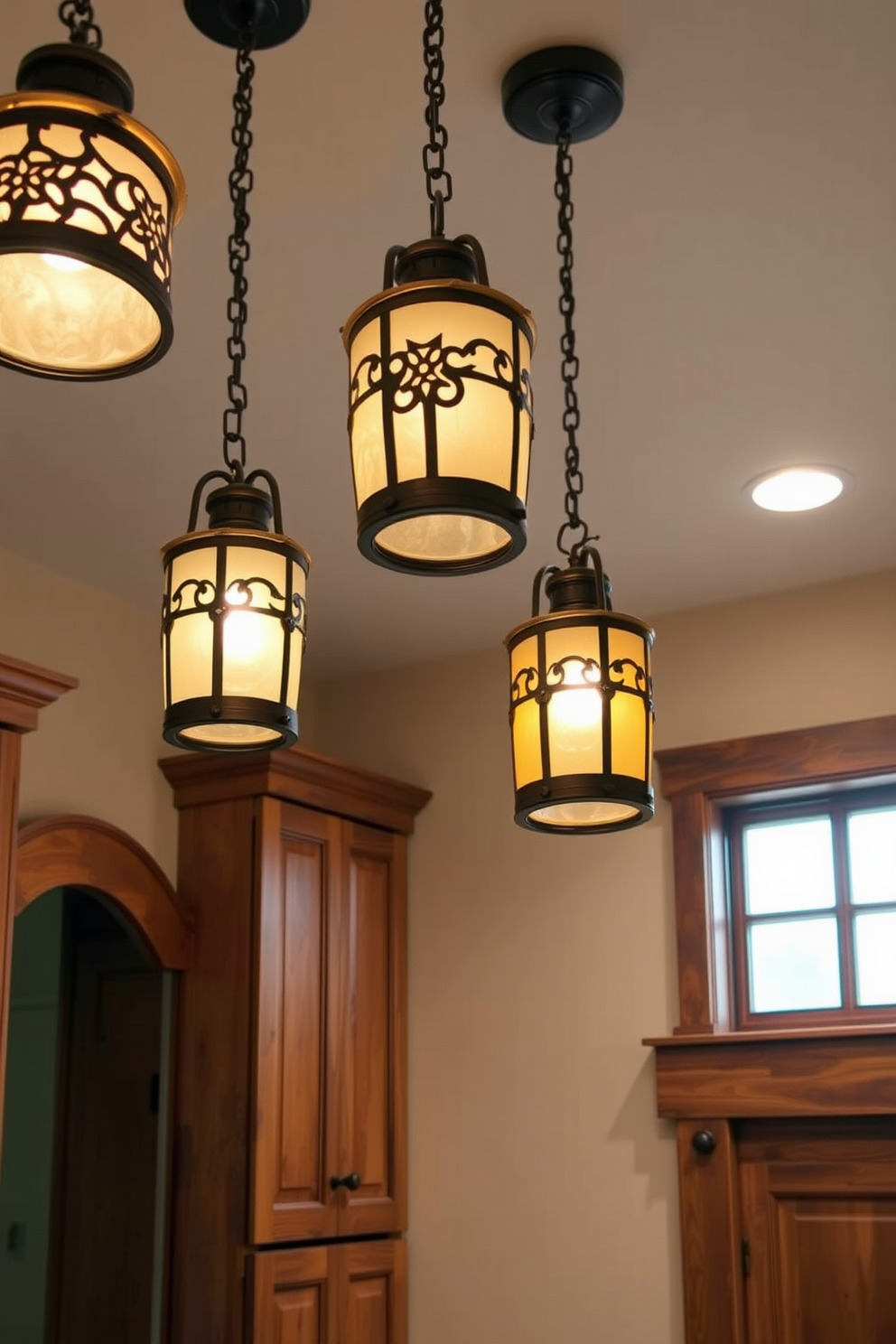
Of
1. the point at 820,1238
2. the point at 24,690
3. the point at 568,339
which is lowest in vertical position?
the point at 820,1238

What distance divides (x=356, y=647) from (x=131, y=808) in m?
0.79

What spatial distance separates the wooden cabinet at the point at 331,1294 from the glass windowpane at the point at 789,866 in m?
1.20

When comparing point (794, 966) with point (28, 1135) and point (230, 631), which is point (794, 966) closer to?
point (28, 1135)

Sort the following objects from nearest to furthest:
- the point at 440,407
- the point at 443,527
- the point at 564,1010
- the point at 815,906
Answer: the point at 440,407 → the point at 443,527 → the point at 815,906 → the point at 564,1010

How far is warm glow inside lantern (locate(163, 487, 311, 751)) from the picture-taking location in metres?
1.39

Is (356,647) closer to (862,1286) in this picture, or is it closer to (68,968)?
(68,968)

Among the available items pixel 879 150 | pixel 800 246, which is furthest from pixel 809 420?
pixel 879 150

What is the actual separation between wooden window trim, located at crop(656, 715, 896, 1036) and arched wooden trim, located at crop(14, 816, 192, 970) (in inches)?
45.1

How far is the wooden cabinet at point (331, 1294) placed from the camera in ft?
10.1

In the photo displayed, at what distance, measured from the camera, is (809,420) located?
271 centimetres

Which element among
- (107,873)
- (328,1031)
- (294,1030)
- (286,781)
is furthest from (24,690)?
(328,1031)

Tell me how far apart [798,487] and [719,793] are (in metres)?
0.83

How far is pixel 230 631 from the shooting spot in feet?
4.57

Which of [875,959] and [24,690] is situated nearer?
[24,690]
